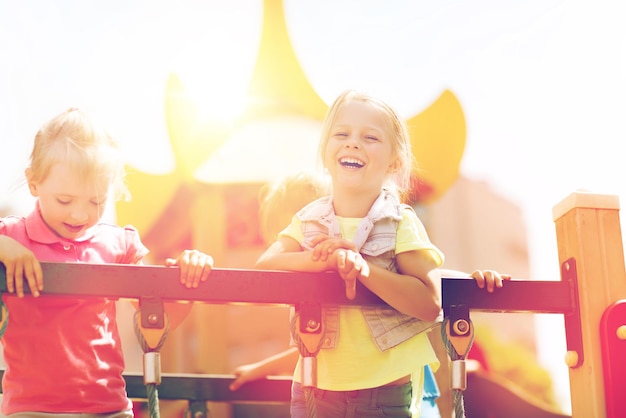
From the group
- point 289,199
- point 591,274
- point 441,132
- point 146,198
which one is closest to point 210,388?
point 289,199

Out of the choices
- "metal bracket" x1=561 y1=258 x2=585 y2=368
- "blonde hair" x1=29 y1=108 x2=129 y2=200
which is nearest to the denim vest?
"metal bracket" x1=561 y1=258 x2=585 y2=368

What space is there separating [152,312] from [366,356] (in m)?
0.56

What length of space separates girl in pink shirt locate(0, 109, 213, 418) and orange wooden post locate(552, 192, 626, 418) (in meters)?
1.13

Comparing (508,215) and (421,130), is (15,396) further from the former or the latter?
(508,215)

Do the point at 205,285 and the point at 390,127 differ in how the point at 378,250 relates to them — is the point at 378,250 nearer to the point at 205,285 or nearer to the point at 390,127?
the point at 390,127

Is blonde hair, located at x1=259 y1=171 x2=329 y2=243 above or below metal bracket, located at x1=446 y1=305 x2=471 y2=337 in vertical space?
above

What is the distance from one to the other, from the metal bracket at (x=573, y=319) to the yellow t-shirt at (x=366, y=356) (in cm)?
30

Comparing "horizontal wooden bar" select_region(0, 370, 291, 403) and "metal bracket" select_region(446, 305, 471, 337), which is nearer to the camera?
"metal bracket" select_region(446, 305, 471, 337)

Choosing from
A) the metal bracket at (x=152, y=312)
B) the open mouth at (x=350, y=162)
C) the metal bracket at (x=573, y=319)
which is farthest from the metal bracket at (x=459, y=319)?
the metal bracket at (x=152, y=312)

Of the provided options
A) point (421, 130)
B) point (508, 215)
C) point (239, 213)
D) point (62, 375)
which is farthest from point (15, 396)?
point (508, 215)

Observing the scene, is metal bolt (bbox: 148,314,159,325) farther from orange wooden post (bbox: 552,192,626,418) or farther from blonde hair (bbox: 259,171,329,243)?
blonde hair (bbox: 259,171,329,243)

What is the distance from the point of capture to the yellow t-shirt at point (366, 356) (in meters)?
1.94

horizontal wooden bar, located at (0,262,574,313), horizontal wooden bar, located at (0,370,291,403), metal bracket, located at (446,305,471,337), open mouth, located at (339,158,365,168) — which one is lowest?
horizontal wooden bar, located at (0,370,291,403)

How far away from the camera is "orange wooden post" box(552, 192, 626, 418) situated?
190 centimetres
